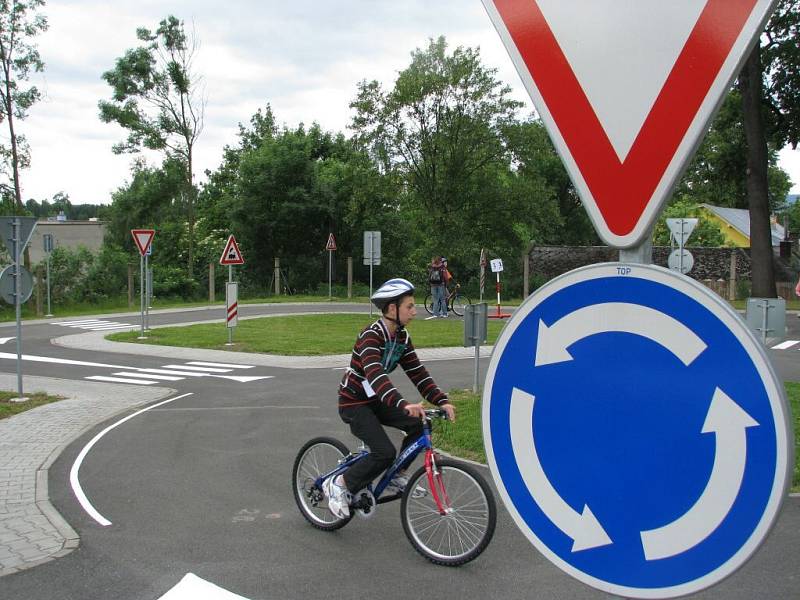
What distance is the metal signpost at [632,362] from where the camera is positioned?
1.12 m

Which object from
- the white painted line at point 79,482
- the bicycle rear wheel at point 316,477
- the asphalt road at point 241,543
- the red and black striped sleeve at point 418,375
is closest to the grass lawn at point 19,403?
the white painted line at point 79,482

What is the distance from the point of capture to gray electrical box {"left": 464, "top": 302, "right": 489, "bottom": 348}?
10320 mm

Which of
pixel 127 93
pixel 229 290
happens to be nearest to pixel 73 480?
pixel 229 290

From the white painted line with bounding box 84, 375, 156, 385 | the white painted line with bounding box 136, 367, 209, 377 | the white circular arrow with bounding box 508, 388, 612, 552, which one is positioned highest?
the white circular arrow with bounding box 508, 388, 612, 552

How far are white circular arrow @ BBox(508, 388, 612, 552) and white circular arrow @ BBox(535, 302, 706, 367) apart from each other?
0.10 m

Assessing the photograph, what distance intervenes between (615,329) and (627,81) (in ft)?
1.45

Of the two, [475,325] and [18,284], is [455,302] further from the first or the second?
[18,284]

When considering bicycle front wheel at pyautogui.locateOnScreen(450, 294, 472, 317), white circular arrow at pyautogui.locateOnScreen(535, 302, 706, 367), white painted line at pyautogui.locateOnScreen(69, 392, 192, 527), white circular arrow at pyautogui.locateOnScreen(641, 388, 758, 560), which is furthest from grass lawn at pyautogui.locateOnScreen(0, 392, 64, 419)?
bicycle front wheel at pyautogui.locateOnScreen(450, 294, 472, 317)

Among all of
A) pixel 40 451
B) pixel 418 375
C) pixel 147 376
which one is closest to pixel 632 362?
pixel 418 375

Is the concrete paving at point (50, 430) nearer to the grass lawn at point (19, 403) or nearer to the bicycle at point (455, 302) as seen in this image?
the grass lawn at point (19, 403)

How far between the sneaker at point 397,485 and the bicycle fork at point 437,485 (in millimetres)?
354

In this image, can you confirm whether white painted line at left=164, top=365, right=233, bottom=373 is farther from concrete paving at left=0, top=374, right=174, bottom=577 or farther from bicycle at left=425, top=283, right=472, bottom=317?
bicycle at left=425, top=283, right=472, bottom=317

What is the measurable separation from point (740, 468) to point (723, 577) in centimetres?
18

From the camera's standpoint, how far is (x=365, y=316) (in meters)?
25.6
